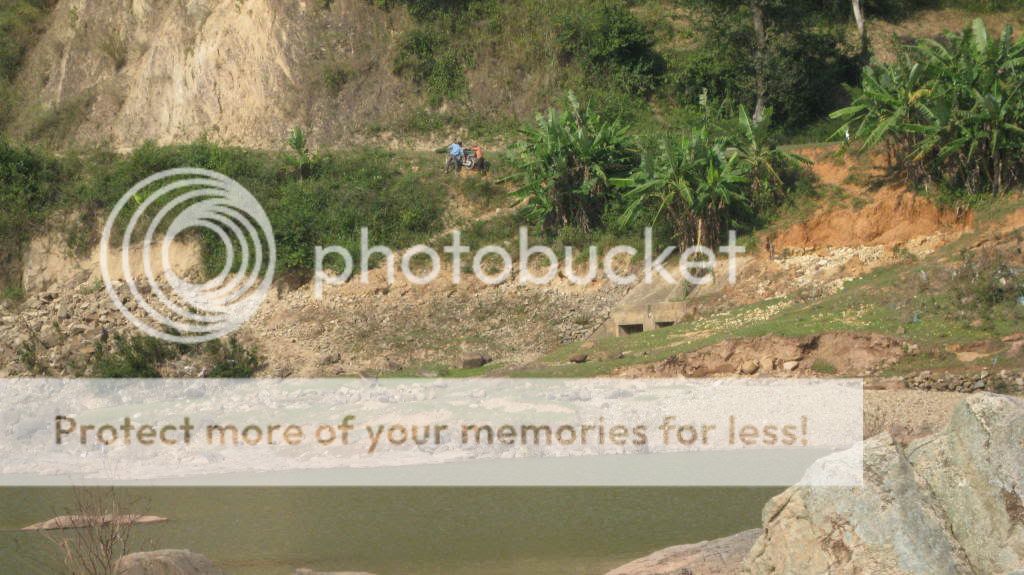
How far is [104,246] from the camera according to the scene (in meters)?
30.2

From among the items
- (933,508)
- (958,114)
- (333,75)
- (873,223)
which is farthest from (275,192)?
(933,508)

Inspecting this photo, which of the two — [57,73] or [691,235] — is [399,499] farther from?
[57,73]

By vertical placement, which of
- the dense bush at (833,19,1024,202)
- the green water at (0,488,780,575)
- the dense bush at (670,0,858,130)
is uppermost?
the dense bush at (670,0,858,130)

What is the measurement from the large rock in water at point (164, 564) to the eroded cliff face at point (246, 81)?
24.4 metres

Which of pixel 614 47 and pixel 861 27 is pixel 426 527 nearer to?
pixel 614 47

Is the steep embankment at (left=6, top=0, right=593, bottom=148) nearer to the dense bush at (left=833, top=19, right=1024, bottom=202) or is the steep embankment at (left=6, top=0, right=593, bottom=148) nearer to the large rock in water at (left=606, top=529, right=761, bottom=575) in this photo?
the dense bush at (left=833, top=19, right=1024, bottom=202)

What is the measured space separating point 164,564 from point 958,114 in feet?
62.7

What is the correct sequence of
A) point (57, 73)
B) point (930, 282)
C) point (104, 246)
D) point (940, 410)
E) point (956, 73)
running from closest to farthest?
point (940, 410) < point (930, 282) < point (956, 73) < point (104, 246) < point (57, 73)

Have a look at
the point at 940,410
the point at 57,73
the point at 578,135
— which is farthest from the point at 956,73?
the point at 57,73

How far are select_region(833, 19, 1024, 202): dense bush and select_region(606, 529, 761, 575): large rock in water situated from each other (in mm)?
15610

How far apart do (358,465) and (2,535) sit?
4.92 meters

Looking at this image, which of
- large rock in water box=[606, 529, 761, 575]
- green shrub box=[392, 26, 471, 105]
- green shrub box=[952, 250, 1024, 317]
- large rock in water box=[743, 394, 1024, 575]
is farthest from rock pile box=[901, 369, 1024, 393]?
green shrub box=[392, 26, 471, 105]

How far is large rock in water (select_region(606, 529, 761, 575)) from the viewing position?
9.00 metres

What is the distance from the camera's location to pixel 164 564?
8.67m
